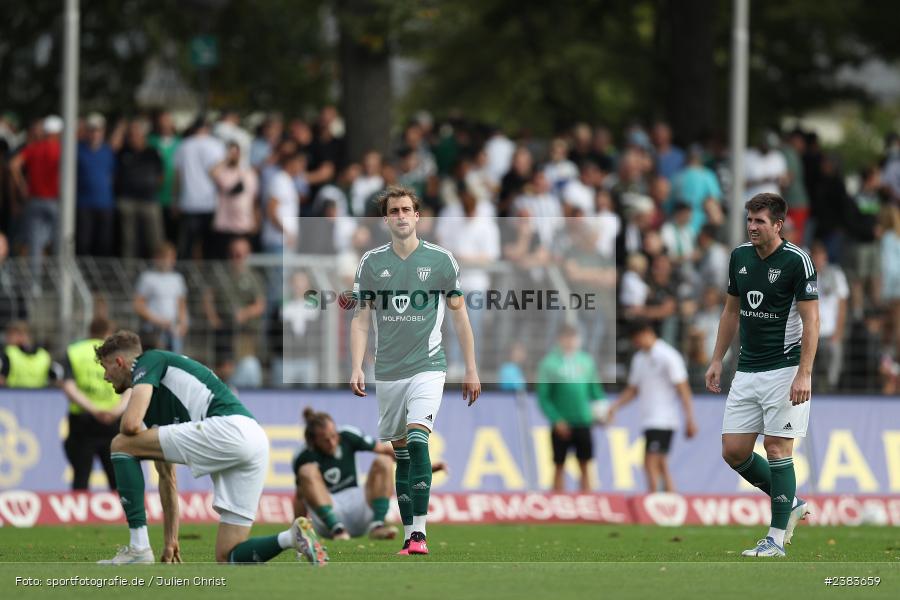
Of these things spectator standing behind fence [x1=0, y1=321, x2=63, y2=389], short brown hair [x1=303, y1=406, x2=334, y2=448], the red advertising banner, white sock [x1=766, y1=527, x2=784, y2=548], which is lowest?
the red advertising banner

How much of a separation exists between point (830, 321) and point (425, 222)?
5.59m

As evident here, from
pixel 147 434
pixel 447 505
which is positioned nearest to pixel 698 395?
pixel 447 505

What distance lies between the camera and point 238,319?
832 inches

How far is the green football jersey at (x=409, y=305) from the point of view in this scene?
12.5 metres

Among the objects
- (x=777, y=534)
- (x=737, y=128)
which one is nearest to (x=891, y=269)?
(x=737, y=128)

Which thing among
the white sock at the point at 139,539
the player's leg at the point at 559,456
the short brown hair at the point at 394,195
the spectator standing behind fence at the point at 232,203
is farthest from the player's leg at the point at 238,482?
the spectator standing behind fence at the point at 232,203

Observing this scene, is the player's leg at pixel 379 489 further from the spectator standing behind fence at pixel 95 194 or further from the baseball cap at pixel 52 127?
the baseball cap at pixel 52 127

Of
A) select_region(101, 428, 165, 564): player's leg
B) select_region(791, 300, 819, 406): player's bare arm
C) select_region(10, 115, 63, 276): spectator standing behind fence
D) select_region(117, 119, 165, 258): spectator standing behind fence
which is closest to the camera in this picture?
select_region(101, 428, 165, 564): player's leg

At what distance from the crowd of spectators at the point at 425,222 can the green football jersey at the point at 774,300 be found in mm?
9019

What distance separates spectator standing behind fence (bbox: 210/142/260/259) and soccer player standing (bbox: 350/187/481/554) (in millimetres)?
9968

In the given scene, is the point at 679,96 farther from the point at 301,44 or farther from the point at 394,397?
the point at 394,397

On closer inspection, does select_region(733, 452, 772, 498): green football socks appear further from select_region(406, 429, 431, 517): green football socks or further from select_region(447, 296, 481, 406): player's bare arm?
select_region(406, 429, 431, 517): green football socks

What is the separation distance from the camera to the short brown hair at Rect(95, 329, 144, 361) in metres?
11.5

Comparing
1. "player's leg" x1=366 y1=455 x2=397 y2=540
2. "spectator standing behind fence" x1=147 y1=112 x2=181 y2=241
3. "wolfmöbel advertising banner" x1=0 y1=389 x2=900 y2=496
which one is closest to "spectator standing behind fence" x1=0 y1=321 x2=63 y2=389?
"wolfmöbel advertising banner" x1=0 y1=389 x2=900 y2=496
